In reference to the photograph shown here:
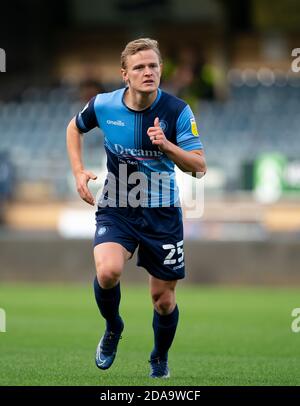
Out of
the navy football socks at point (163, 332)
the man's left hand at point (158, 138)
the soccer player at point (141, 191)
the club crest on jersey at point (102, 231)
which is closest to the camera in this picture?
the man's left hand at point (158, 138)

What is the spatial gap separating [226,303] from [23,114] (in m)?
10.1

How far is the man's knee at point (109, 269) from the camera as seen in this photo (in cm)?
780

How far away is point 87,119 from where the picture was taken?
27.5 feet

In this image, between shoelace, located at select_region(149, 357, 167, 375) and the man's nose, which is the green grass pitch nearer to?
shoelace, located at select_region(149, 357, 167, 375)

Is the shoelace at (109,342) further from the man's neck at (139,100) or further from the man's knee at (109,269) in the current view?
the man's neck at (139,100)

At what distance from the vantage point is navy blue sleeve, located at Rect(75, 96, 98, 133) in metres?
8.35

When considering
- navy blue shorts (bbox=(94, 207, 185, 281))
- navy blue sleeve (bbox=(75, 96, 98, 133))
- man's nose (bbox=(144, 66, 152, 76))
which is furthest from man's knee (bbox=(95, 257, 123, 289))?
man's nose (bbox=(144, 66, 152, 76))

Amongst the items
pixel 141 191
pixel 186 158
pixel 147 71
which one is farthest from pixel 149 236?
pixel 147 71

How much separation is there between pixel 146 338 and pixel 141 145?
3522 mm

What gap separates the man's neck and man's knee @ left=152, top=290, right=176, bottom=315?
133 cm

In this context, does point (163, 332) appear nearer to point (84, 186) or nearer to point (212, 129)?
point (84, 186)

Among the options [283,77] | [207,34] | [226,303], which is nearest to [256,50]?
[207,34]

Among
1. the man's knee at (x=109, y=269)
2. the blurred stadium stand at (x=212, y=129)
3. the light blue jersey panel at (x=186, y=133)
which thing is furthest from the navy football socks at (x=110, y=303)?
the blurred stadium stand at (x=212, y=129)

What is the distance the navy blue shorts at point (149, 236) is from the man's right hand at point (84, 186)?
0.38 m
